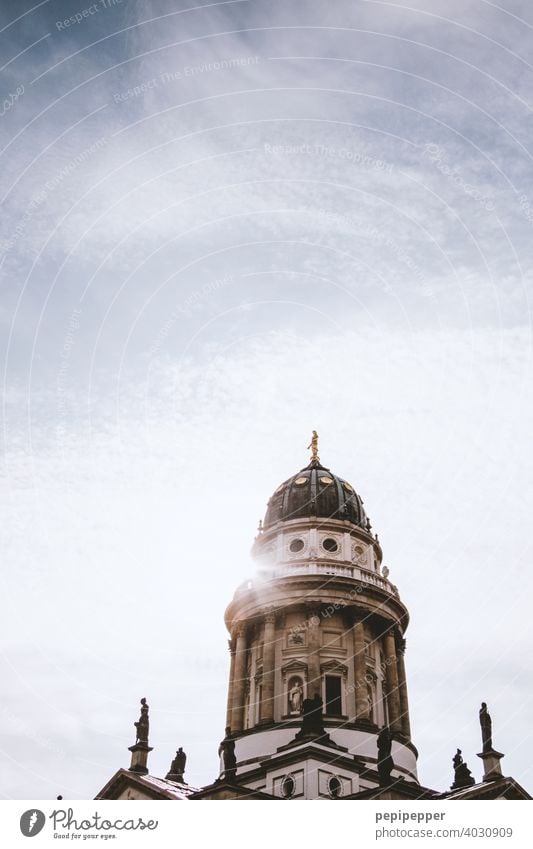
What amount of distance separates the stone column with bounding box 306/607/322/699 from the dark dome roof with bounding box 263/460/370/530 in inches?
329

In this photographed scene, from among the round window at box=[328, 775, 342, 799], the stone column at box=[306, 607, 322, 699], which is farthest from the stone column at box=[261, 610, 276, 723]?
the round window at box=[328, 775, 342, 799]

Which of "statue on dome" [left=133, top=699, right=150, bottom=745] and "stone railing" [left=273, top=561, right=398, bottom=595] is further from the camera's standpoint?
"stone railing" [left=273, top=561, right=398, bottom=595]

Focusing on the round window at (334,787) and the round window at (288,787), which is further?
the round window at (288,787)

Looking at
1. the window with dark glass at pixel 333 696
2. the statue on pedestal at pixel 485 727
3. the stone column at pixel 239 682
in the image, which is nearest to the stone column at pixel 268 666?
the stone column at pixel 239 682

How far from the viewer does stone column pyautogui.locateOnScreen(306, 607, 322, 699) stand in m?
43.6

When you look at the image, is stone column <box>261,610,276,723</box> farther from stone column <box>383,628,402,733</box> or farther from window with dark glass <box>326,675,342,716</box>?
stone column <box>383,628,402,733</box>

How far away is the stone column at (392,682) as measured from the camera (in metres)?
45.8

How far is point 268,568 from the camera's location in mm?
50125

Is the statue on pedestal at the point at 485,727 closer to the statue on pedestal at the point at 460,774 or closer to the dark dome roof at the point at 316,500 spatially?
the statue on pedestal at the point at 460,774

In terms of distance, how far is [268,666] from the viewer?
45.2 metres
